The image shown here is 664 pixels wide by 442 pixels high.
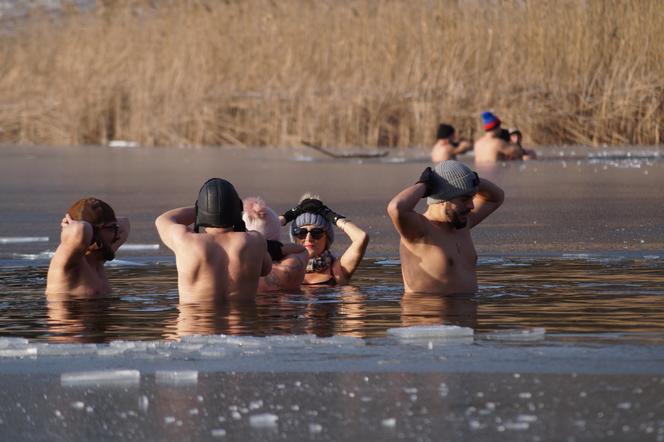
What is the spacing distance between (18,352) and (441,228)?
2914 mm

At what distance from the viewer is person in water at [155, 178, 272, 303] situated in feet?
27.1

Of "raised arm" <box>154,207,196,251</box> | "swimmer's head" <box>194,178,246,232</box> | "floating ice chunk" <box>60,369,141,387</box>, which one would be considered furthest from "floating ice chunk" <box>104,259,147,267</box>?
"floating ice chunk" <box>60,369,141,387</box>

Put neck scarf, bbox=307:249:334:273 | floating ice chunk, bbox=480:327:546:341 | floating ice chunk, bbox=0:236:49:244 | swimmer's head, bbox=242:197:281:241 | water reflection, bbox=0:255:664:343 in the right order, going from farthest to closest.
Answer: floating ice chunk, bbox=0:236:49:244 → neck scarf, bbox=307:249:334:273 → swimmer's head, bbox=242:197:281:241 → water reflection, bbox=0:255:664:343 → floating ice chunk, bbox=480:327:546:341

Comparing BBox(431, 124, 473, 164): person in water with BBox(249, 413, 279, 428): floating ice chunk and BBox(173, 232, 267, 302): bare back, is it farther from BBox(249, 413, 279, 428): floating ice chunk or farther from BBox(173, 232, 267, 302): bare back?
BBox(249, 413, 279, 428): floating ice chunk

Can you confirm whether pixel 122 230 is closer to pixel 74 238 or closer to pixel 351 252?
pixel 74 238

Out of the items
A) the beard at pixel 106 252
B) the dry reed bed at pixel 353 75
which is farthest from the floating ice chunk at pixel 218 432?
the dry reed bed at pixel 353 75

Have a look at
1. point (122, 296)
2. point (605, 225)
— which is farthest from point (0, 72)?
point (122, 296)

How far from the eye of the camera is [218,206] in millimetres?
8258

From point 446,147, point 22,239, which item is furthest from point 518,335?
point 446,147

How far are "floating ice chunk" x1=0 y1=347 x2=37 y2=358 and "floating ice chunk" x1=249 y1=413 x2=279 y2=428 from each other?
1687 mm

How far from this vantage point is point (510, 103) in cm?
2761

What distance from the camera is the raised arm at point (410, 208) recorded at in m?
8.37

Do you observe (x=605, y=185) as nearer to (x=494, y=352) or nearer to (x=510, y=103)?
(x=510, y=103)

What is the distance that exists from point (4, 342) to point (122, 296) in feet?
8.04
